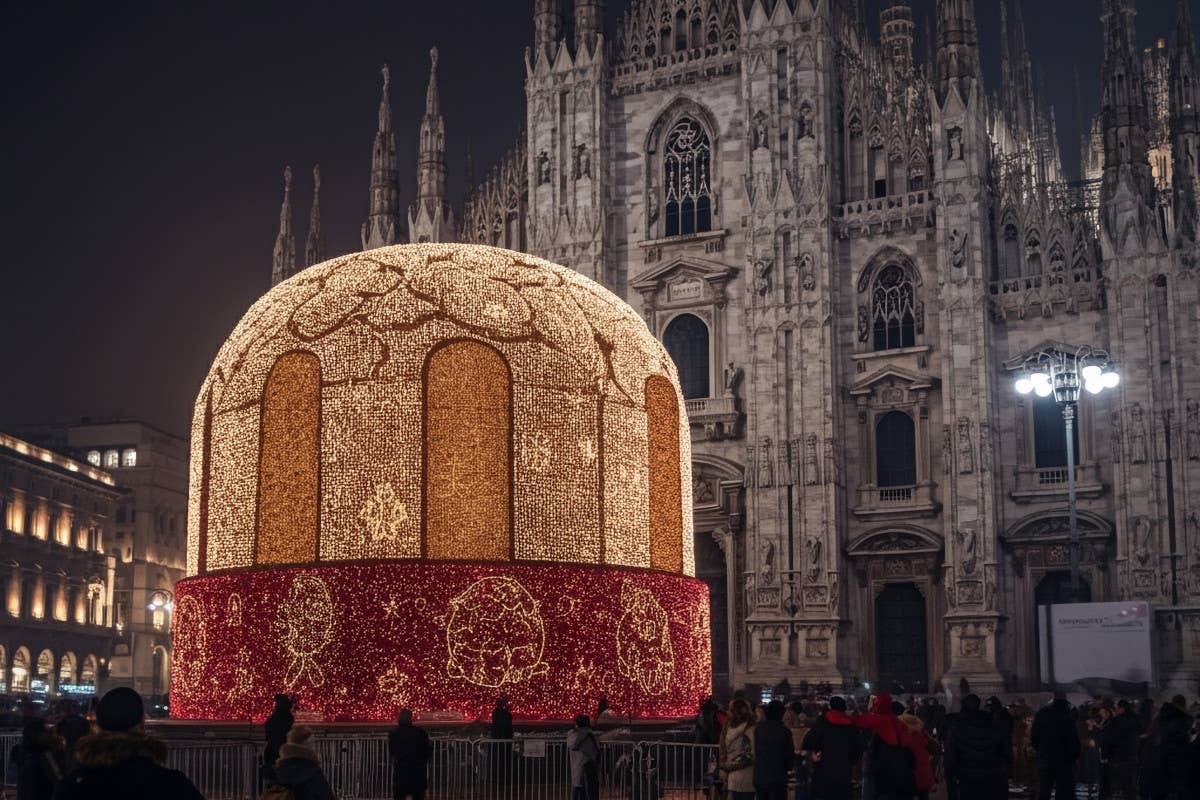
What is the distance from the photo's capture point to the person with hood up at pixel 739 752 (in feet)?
43.4

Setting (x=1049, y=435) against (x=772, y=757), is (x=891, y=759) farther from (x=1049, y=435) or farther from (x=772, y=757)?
(x=1049, y=435)

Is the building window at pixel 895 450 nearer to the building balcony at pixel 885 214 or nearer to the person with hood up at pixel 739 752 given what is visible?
the building balcony at pixel 885 214

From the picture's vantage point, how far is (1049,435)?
3634 centimetres

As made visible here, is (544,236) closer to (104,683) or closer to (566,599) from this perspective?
(566,599)

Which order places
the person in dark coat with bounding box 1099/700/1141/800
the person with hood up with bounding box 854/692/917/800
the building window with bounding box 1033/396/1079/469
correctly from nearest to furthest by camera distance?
the person with hood up with bounding box 854/692/917/800, the person in dark coat with bounding box 1099/700/1141/800, the building window with bounding box 1033/396/1079/469

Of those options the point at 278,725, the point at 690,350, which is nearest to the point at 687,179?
the point at 690,350

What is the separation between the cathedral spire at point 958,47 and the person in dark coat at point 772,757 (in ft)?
92.4

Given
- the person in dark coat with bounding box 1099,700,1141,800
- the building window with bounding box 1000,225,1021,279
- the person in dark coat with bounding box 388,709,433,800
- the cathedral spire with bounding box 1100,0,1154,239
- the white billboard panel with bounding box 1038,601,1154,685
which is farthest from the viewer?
the building window with bounding box 1000,225,1021,279

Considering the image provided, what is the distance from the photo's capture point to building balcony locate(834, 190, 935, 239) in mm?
38094

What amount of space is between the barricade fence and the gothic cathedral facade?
65.6 feet

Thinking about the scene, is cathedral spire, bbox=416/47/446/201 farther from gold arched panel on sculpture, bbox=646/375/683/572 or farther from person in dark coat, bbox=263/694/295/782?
person in dark coat, bbox=263/694/295/782

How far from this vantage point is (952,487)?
3609 cm

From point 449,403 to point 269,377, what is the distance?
7.82ft

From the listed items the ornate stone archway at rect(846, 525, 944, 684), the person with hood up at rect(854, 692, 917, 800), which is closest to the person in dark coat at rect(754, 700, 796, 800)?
the person with hood up at rect(854, 692, 917, 800)
